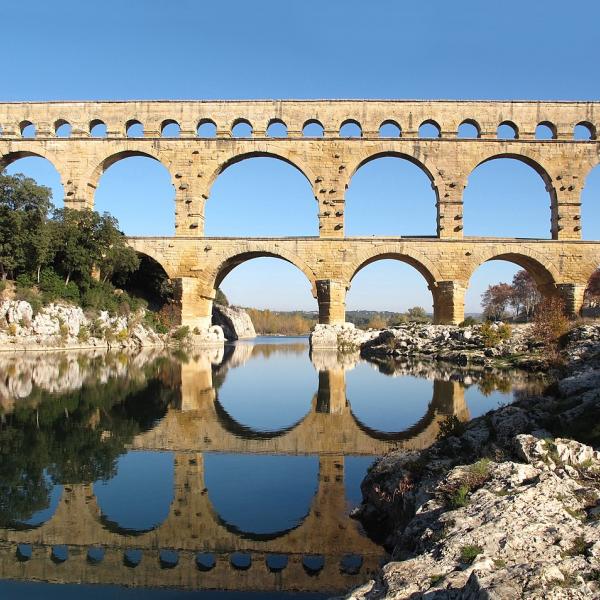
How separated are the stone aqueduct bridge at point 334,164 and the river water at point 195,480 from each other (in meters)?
12.2

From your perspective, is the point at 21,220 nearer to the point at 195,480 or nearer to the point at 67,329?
the point at 67,329

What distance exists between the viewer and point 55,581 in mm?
3783

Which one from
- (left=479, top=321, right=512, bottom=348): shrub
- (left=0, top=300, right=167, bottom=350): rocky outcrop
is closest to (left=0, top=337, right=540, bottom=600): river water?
(left=479, top=321, right=512, bottom=348): shrub

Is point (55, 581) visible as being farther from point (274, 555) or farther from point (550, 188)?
point (550, 188)

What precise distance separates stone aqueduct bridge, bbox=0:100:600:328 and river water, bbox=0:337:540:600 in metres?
12.2

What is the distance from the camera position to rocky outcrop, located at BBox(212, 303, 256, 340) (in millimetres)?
43484

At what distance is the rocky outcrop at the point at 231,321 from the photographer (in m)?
43.5

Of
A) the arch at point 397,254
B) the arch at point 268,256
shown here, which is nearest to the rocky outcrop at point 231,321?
the arch at point 268,256

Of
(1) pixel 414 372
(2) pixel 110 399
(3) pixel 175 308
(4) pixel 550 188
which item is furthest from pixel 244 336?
(2) pixel 110 399

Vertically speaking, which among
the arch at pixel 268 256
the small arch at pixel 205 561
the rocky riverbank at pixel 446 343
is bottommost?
the small arch at pixel 205 561

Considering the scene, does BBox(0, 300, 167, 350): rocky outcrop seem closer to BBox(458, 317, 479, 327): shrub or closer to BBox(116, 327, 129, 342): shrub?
BBox(116, 327, 129, 342): shrub

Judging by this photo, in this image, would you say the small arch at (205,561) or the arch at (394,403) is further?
the arch at (394,403)

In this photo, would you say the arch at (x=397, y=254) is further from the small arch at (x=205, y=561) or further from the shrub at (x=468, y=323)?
the small arch at (x=205, y=561)

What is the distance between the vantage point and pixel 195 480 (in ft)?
19.2
